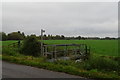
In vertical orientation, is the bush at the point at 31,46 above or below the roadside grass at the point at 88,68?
above

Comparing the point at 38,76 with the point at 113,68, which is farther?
the point at 113,68

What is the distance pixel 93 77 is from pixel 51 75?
1771 millimetres

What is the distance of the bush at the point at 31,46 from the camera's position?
18875 millimetres

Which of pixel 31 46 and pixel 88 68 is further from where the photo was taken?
pixel 31 46

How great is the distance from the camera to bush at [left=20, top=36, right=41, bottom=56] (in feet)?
61.9

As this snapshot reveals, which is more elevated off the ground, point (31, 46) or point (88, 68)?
point (31, 46)

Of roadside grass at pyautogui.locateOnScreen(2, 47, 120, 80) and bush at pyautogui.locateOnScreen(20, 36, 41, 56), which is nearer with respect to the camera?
roadside grass at pyautogui.locateOnScreen(2, 47, 120, 80)

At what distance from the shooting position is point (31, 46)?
18906mm

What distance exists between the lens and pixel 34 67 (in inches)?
403

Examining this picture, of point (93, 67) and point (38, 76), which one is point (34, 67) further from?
point (93, 67)

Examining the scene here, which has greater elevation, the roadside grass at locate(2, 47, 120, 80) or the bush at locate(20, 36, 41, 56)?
the bush at locate(20, 36, 41, 56)

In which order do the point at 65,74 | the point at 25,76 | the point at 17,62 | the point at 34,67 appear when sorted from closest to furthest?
the point at 25,76
the point at 65,74
the point at 34,67
the point at 17,62

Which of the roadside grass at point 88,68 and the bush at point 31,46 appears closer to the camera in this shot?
the roadside grass at point 88,68

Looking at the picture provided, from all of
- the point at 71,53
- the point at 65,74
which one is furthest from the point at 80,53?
the point at 65,74
